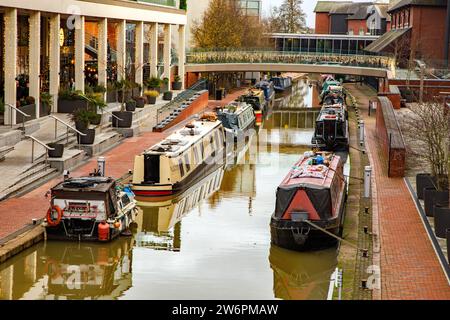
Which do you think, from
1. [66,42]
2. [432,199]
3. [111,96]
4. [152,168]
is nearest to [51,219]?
[152,168]

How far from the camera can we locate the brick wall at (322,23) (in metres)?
154

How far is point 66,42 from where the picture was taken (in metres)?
57.4

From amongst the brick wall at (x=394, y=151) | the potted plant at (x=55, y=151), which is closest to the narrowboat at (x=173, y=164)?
the potted plant at (x=55, y=151)

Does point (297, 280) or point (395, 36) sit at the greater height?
point (395, 36)

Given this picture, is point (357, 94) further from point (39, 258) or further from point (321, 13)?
point (321, 13)

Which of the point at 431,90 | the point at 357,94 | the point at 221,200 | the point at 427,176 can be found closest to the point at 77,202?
the point at 221,200

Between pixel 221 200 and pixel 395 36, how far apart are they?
168 ft

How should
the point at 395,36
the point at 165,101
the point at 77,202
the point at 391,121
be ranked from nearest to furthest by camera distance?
the point at 77,202 < the point at 391,121 < the point at 165,101 < the point at 395,36

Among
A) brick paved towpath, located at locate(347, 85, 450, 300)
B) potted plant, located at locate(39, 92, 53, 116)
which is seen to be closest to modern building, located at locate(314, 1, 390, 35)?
potted plant, located at locate(39, 92, 53, 116)

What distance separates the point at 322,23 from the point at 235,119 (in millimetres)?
106604

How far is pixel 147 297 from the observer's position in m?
22.5

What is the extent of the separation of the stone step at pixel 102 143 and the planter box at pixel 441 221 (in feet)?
59.0

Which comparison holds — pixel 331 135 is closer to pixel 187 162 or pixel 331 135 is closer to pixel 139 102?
pixel 187 162

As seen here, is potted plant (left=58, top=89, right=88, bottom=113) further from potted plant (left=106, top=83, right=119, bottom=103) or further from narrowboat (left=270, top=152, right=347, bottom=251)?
narrowboat (left=270, top=152, right=347, bottom=251)
